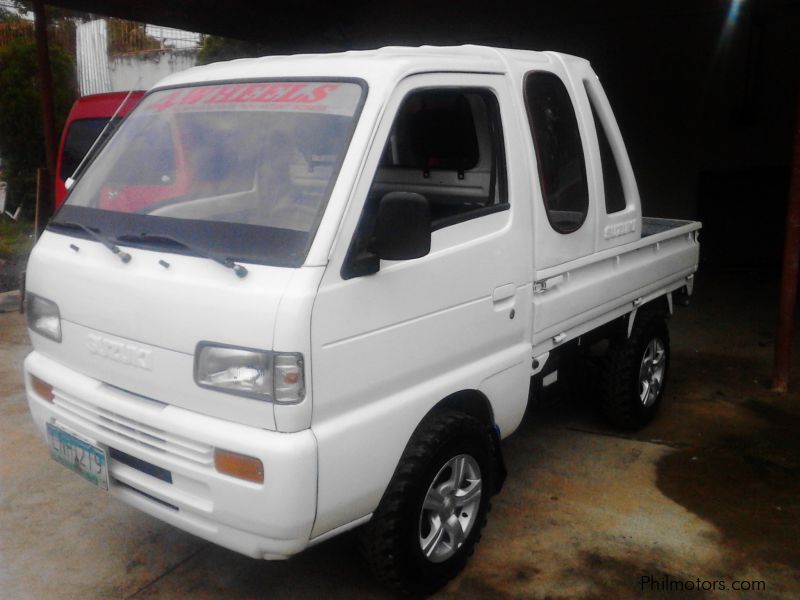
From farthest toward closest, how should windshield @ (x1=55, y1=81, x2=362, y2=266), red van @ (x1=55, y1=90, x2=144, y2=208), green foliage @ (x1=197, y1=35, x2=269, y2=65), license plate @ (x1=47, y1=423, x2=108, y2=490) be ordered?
green foliage @ (x1=197, y1=35, x2=269, y2=65)
red van @ (x1=55, y1=90, x2=144, y2=208)
license plate @ (x1=47, y1=423, x2=108, y2=490)
windshield @ (x1=55, y1=81, x2=362, y2=266)

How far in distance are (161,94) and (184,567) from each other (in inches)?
81.1

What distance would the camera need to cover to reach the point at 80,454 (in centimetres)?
283

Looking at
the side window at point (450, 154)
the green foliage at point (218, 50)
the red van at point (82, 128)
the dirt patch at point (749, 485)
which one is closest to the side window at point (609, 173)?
the side window at point (450, 154)

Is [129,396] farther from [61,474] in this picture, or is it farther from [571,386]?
[571,386]

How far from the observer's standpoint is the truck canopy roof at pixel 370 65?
282 centimetres

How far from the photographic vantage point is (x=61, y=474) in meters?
4.10

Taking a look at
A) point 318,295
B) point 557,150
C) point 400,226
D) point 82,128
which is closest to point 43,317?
point 318,295

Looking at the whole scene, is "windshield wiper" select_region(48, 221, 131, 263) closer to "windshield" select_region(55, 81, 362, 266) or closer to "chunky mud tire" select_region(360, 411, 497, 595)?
"windshield" select_region(55, 81, 362, 266)

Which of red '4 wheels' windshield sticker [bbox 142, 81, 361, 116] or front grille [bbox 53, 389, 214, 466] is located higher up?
red '4 wheels' windshield sticker [bbox 142, 81, 361, 116]

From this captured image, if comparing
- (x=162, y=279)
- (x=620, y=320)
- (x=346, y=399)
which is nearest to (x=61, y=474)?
(x=162, y=279)

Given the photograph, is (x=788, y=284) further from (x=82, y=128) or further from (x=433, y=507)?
(x=82, y=128)

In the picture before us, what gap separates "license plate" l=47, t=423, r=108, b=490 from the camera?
2.76m

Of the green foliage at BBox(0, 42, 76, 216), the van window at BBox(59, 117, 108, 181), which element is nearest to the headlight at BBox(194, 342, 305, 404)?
the van window at BBox(59, 117, 108, 181)

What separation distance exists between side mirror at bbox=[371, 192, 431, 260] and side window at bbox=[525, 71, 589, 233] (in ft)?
3.42
